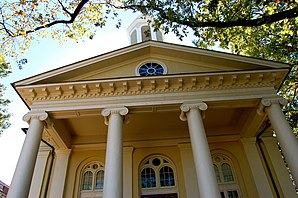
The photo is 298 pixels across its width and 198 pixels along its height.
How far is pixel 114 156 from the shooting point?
725cm

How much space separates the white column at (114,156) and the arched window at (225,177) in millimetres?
5014

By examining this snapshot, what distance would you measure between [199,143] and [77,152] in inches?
240

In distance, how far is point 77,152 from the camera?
11.0 m

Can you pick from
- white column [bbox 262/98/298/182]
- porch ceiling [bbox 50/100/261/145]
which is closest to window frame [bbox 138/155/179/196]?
porch ceiling [bbox 50/100/261/145]

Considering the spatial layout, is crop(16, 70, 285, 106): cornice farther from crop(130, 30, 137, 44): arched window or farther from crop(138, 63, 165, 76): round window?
crop(130, 30, 137, 44): arched window

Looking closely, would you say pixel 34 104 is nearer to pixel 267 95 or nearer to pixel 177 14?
pixel 177 14

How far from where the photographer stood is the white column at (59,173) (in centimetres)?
970

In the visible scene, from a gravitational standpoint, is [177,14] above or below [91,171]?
above

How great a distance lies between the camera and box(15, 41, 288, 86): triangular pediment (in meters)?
9.25

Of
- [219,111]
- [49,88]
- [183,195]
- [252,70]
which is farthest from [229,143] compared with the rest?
[49,88]

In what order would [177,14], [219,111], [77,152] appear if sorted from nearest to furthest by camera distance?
[177,14] → [219,111] → [77,152]

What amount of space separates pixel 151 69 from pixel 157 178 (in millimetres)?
4620

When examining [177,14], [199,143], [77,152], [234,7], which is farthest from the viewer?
[77,152]

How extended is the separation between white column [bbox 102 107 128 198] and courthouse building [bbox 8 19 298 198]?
0.03 metres
